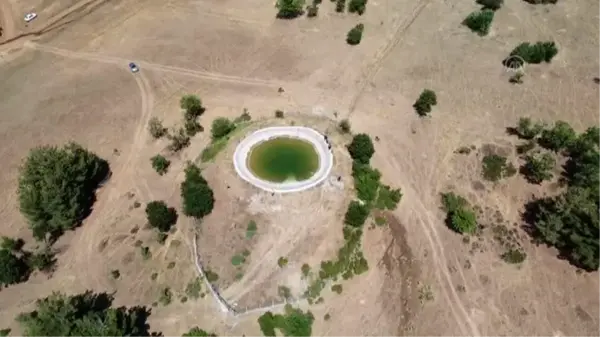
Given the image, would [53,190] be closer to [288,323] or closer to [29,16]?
[288,323]

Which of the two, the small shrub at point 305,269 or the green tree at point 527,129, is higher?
the green tree at point 527,129

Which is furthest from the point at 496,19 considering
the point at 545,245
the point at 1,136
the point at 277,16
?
the point at 1,136

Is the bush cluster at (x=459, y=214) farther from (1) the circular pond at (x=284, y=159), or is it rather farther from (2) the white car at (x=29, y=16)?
(2) the white car at (x=29, y=16)

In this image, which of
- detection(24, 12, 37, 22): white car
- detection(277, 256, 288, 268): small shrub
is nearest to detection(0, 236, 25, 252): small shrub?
detection(277, 256, 288, 268): small shrub

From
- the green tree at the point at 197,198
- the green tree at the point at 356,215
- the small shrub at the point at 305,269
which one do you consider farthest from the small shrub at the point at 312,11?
the small shrub at the point at 305,269

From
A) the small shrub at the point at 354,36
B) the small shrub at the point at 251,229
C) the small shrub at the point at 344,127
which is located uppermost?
the small shrub at the point at 354,36

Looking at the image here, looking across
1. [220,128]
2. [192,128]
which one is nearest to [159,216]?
[220,128]
